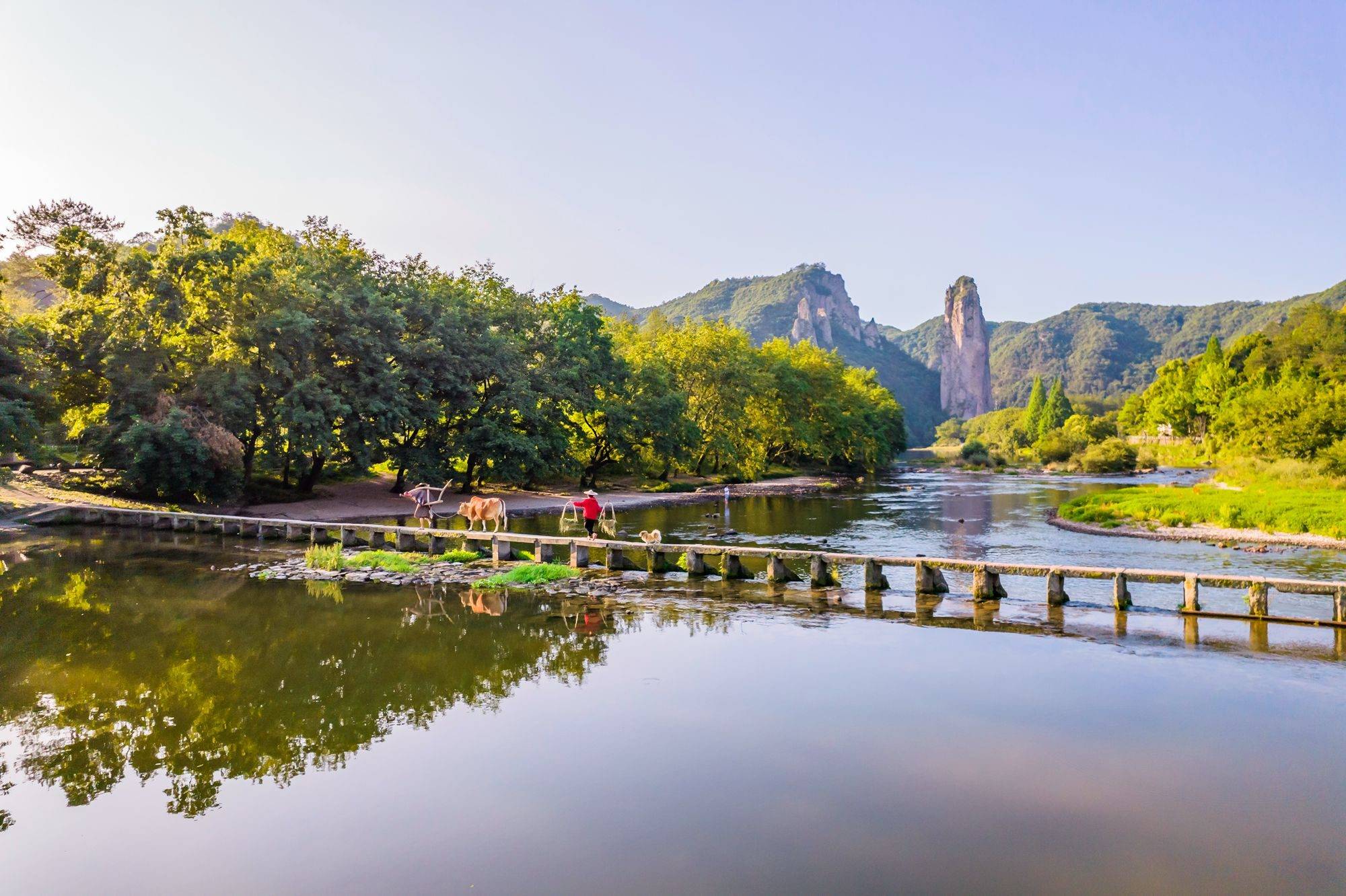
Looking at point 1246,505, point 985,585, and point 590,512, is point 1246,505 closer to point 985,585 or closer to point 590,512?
point 985,585

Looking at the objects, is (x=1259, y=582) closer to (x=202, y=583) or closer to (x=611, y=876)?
(x=611, y=876)

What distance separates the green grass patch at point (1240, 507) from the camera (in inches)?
1251

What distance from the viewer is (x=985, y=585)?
19.2 m

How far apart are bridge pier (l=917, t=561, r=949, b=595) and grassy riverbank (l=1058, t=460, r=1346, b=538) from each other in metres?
18.6

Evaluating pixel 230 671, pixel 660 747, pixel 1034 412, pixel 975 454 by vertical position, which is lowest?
pixel 660 747

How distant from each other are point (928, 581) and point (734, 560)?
4671mm

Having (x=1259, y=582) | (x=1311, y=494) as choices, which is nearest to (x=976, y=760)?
(x=1259, y=582)

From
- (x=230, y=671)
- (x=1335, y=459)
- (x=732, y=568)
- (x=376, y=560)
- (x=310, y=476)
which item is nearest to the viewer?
(x=230, y=671)

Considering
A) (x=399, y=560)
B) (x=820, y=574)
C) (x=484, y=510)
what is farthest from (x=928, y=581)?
(x=484, y=510)

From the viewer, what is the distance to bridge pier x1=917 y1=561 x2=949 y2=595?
779 inches

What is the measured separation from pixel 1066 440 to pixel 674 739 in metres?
102

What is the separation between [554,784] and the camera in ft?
30.5

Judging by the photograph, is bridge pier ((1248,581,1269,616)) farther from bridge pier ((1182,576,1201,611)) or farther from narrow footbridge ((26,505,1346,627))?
bridge pier ((1182,576,1201,611))

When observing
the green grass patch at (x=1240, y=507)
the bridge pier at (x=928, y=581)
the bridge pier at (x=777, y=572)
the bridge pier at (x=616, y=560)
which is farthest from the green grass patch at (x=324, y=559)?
the green grass patch at (x=1240, y=507)
